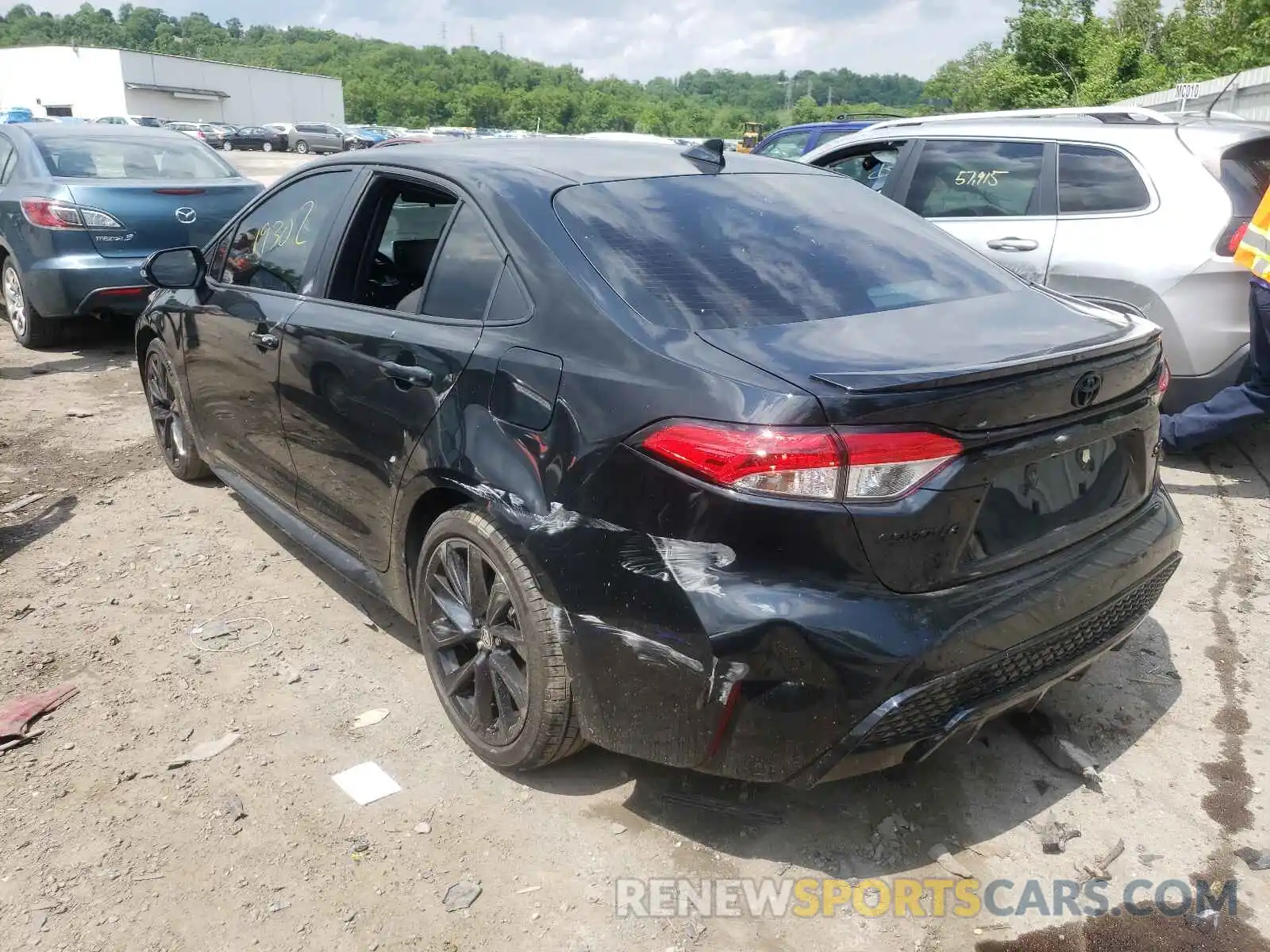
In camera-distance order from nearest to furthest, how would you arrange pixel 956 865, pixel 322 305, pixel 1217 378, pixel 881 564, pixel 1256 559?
pixel 881 564, pixel 956 865, pixel 322 305, pixel 1256 559, pixel 1217 378

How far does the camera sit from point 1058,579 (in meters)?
2.47

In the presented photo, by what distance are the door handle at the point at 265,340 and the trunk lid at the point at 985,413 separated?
76.5 inches

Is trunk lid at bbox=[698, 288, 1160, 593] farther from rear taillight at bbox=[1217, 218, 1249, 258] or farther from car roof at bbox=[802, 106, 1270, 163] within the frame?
car roof at bbox=[802, 106, 1270, 163]

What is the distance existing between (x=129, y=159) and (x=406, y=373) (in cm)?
642

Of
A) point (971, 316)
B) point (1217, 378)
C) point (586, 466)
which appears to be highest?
point (971, 316)

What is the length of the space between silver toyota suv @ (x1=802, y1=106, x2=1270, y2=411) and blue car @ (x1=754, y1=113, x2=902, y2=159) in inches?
239

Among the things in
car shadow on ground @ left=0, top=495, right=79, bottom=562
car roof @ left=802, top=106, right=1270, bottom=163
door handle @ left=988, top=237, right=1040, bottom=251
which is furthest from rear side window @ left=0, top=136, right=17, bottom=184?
door handle @ left=988, top=237, right=1040, bottom=251

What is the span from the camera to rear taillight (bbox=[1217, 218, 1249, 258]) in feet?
16.7

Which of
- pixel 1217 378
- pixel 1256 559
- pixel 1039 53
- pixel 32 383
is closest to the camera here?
pixel 1256 559

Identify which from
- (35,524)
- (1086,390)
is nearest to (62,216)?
(35,524)

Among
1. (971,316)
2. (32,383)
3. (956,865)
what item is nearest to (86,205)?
(32,383)

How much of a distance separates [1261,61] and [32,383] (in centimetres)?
2661

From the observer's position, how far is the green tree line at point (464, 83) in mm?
122375

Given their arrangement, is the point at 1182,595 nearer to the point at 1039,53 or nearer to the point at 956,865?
the point at 956,865
